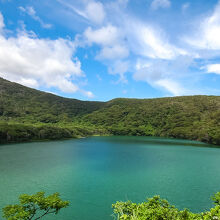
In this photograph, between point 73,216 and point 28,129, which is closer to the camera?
point 73,216

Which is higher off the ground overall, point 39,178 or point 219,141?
point 219,141

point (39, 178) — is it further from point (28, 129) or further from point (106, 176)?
point (28, 129)

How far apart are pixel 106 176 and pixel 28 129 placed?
85.7 meters

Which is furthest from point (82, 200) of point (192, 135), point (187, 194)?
point (192, 135)

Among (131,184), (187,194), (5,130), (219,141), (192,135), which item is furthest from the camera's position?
(192,135)

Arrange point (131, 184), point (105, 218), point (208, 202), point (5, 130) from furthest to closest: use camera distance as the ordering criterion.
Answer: point (5, 130), point (131, 184), point (208, 202), point (105, 218)

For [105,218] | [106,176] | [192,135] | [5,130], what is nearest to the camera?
[105,218]

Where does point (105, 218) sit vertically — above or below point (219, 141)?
below

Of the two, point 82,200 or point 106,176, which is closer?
point 82,200

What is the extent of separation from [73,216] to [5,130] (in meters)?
90.0

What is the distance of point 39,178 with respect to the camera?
36.2 meters

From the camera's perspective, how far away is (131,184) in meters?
33.8

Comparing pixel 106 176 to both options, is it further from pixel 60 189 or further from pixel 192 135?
pixel 192 135

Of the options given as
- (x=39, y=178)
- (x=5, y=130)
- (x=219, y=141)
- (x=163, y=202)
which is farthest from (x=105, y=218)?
(x=219, y=141)
